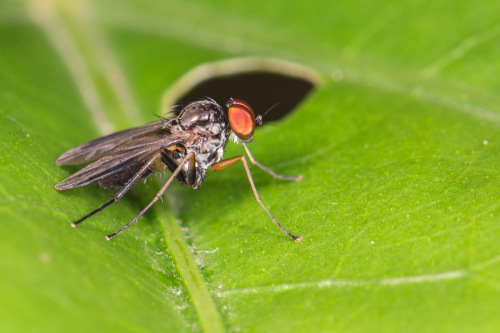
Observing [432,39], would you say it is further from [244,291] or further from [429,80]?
[244,291]

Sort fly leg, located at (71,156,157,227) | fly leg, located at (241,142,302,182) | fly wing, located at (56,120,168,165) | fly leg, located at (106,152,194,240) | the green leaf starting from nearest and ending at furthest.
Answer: the green leaf, fly leg, located at (106,152,194,240), fly leg, located at (71,156,157,227), fly wing, located at (56,120,168,165), fly leg, located at (241,142,302,182)

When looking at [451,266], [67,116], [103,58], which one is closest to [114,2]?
[103,58]

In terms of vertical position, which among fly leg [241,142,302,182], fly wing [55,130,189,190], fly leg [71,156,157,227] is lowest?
fly leg [241,142,302,182]

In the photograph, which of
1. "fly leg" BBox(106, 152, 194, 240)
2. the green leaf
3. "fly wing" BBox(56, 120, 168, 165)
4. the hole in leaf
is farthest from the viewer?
the hole in leaf

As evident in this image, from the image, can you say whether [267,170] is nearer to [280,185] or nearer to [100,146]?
[280,185]

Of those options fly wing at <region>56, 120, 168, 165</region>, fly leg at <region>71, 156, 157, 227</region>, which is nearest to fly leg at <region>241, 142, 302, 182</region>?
fly wing at <region>56, 120, 168, 165</region>

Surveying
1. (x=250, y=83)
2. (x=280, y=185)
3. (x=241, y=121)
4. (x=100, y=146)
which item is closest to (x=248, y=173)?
(x=280, y=185)

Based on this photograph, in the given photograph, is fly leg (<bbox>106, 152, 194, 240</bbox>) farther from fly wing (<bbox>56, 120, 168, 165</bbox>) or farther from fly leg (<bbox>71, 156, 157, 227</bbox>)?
fly wing (<bbox>56, 120, 168, 165</bbox>)
